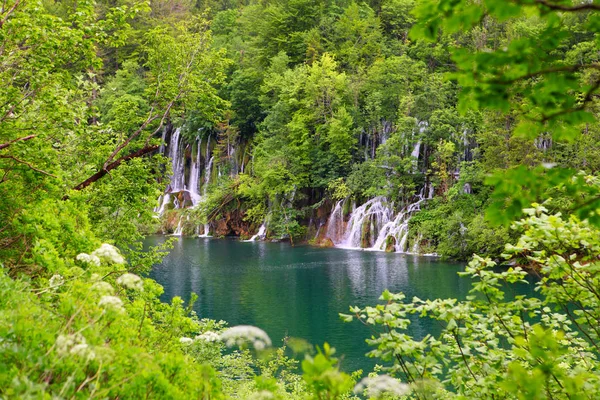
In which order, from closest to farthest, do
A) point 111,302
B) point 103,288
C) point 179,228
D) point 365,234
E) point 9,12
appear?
point 111,302 < point 103,288 < point 9,12 < point 365,234 < point 179,228

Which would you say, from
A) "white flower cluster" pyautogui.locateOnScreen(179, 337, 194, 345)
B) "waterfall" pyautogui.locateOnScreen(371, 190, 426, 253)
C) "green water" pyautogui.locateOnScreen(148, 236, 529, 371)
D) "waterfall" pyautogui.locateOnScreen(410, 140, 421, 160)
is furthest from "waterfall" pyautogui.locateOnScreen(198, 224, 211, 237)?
"white flower cluster" pyautogui.locateOnScreen(179, 337, 194, 345)

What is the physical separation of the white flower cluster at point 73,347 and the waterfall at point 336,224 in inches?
1311

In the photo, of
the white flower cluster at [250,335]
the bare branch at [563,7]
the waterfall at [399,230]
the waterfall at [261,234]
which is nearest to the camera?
the bare branch at [563,7]

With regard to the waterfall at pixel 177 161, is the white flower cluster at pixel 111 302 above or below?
below

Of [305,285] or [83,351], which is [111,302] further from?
[305,285]

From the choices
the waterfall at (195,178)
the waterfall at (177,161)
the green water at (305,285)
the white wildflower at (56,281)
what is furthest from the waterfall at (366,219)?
the white wildflower at (56,281)

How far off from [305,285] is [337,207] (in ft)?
55.1

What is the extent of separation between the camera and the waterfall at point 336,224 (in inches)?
1415

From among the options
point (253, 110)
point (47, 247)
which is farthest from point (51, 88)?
point (253, 110)

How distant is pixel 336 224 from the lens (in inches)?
1437

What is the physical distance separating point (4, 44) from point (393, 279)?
16966 millimetres

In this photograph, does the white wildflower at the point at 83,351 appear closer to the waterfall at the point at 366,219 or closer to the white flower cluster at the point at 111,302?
the white flower cluster at the point at 111,302

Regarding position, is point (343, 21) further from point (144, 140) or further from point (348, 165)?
point (144, 140)

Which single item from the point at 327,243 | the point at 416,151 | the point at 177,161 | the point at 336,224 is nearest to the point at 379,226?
the point at 336,224
